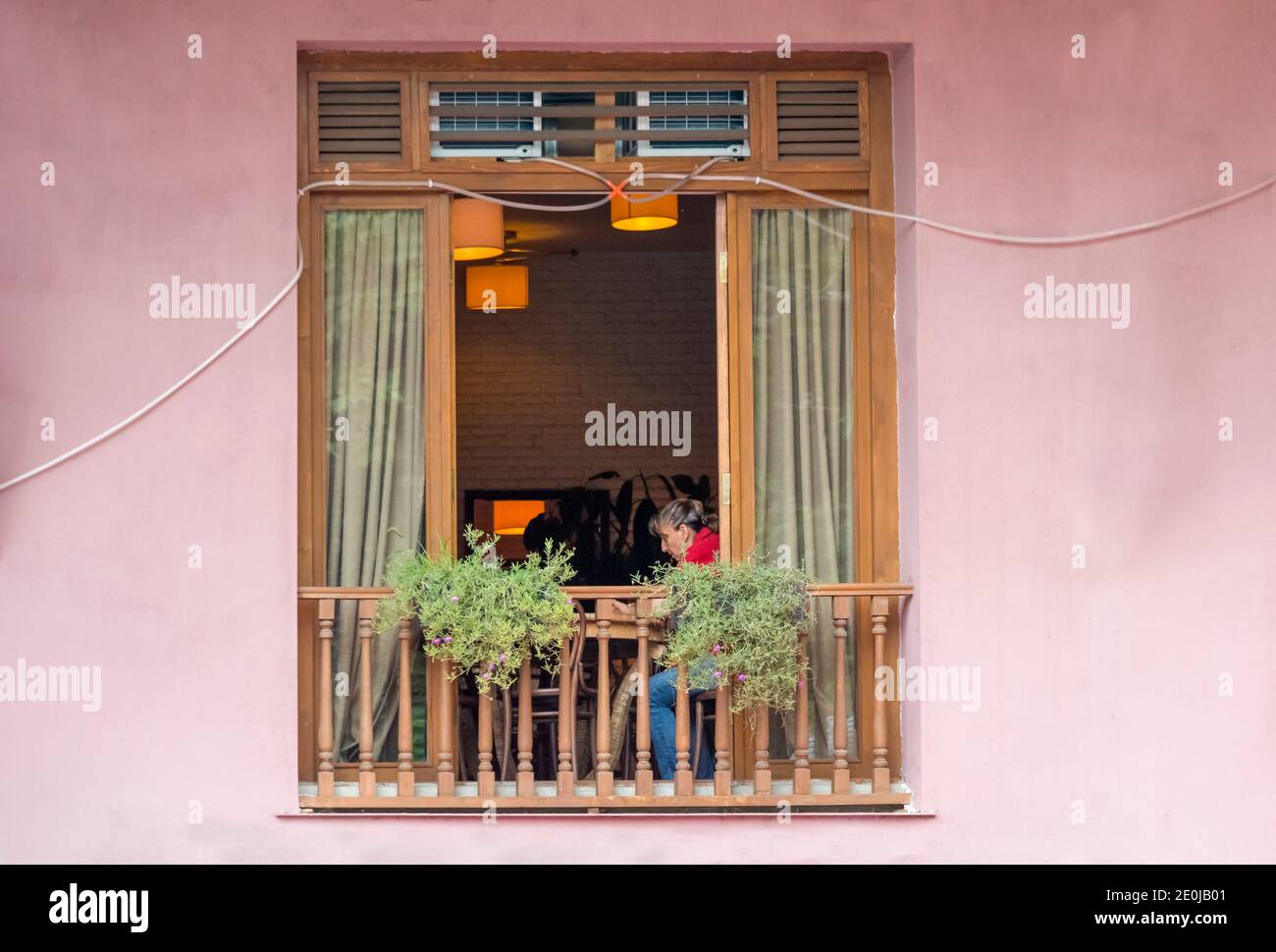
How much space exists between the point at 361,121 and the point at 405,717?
218cm

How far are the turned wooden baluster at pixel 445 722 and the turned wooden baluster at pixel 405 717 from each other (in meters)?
0.11

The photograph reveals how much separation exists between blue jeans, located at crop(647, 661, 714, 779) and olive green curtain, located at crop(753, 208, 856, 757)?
276mm

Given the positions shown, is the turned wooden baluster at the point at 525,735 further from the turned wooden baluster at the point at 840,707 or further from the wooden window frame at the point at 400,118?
the wooden window frame at the point at 400,118

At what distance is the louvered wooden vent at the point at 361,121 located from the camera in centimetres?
562

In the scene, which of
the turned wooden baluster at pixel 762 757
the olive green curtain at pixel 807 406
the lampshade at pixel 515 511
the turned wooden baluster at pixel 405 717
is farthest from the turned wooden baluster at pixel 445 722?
the lampshade at pixel 515 511

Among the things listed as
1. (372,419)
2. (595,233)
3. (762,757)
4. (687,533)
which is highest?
(595,233)

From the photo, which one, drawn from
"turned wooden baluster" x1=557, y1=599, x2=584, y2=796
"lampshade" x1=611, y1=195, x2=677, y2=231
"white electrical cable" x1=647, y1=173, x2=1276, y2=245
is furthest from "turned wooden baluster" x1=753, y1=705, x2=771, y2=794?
"lampshade" x1=611, y1=195, x2=677, y2=231

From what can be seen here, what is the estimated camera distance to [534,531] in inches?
438

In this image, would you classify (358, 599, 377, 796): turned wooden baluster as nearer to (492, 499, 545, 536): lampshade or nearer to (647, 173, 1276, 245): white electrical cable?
(647, 173, 1276, 245): white electrical cable

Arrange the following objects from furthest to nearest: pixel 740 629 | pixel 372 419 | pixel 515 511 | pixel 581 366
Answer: pixel 581 366
pixel 515 511
pixel 372 419
pixel 740 629

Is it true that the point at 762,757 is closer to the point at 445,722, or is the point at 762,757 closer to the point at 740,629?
the point at 740,629

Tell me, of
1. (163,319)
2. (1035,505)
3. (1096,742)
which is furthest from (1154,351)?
(163,319)

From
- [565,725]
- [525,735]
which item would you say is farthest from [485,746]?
[565,725]

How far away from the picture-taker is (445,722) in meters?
5.43
